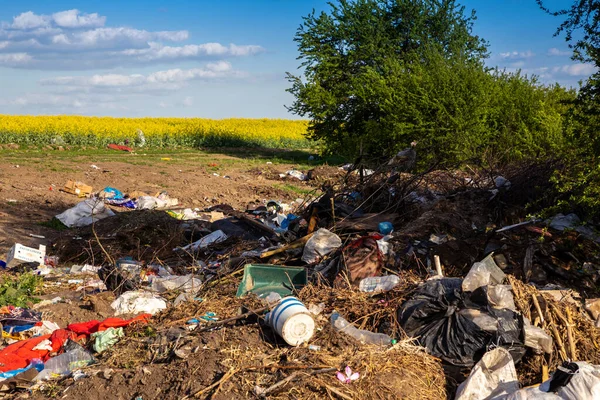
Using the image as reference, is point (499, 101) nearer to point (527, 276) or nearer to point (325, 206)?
point (325, 206)

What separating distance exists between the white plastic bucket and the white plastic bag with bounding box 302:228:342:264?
2.00 metres

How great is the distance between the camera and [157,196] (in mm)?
12656

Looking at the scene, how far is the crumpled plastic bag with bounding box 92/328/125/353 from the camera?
4625 millimetres

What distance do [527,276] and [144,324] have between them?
327 cm

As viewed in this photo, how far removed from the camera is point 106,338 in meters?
4.71

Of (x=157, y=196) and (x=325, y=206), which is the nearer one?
(x=325, y=206)

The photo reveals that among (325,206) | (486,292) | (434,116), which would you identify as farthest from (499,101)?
(486,292)

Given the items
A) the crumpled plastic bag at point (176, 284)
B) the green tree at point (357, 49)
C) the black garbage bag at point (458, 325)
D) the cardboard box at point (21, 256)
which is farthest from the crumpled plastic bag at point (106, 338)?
the green tree at point (357, 49)

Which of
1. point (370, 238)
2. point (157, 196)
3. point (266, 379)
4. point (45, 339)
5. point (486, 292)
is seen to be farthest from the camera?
point (157, 196)

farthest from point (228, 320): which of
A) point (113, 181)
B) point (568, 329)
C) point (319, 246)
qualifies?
point (113, 181)

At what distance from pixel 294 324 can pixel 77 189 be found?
396 inches

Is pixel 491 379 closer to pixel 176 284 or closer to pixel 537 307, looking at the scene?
pixel 537 307

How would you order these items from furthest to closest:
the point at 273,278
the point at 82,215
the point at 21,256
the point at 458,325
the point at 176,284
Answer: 1. the point at 82,215
2. the point at 21,256
3. the point at 176,284
4. the point at 273,278
5. the point at 458,325

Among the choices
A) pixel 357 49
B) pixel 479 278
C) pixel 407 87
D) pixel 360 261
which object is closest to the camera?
pixel 479 278
